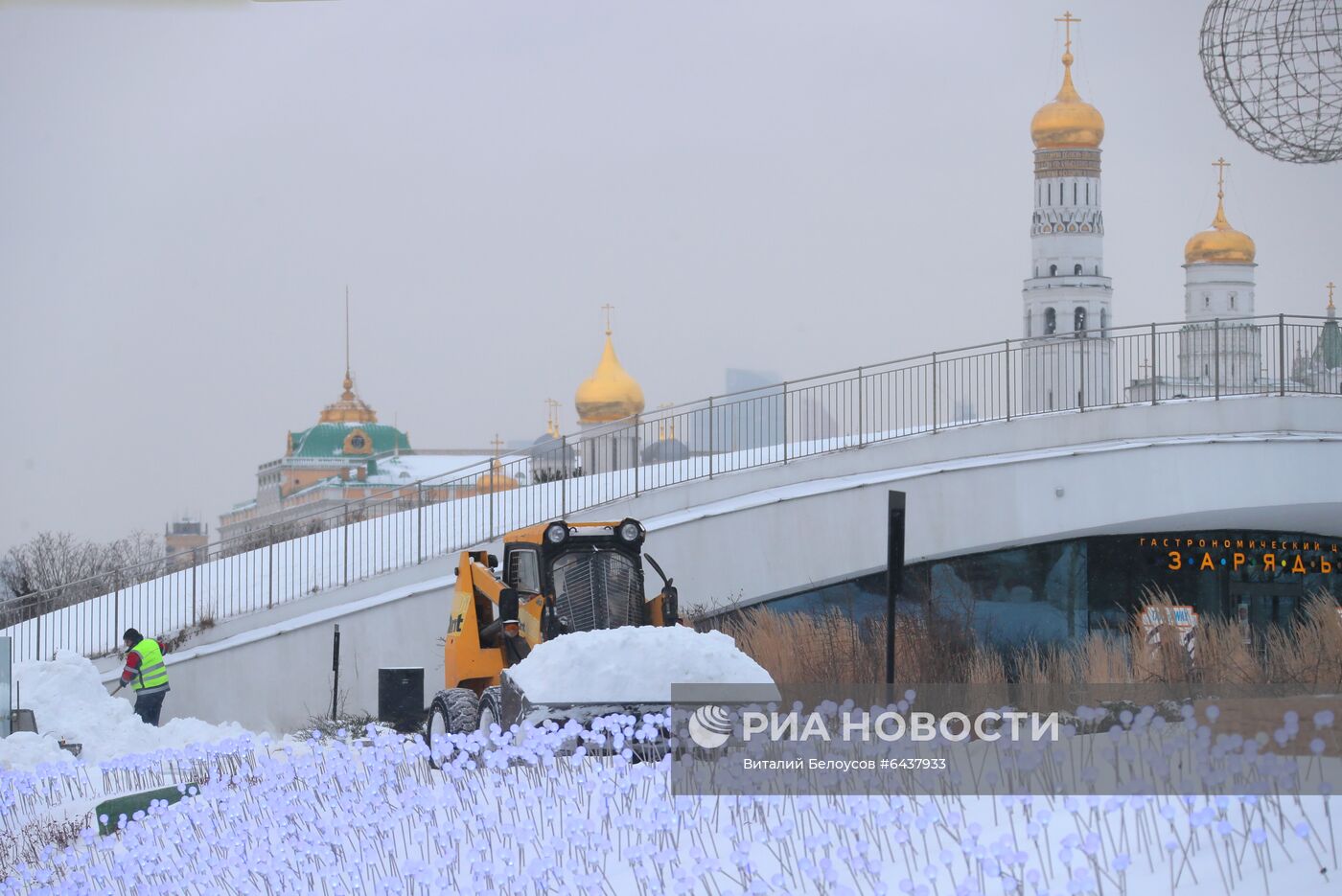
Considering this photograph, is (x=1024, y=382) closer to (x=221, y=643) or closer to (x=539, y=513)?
(x=539, y=513)

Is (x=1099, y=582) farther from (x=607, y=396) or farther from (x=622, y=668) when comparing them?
(x=607, y=396)

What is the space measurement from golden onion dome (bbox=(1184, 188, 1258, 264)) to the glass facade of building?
84464mm

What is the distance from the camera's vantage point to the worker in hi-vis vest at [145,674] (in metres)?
22.0

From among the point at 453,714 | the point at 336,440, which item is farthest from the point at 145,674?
the point at 336,440

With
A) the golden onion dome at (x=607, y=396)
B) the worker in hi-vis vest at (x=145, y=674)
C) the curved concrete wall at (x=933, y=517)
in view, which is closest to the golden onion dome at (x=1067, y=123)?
the golden onion dome at (x=607, y=396)

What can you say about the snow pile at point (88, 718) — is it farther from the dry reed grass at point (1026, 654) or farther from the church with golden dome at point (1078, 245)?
the church with golden dome at point (1078, 245)

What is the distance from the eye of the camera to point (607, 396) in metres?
93.3

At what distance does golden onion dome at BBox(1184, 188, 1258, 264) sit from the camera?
10738 centimetres

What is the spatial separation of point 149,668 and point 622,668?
10872mm

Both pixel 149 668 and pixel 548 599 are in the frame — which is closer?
pixel 548 599

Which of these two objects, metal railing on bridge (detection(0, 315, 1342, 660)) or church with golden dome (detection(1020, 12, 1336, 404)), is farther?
church with golden dome (detection(1020, 12, 1336, 404))

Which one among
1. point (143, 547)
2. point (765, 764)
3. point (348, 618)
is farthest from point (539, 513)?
point (143, 547)

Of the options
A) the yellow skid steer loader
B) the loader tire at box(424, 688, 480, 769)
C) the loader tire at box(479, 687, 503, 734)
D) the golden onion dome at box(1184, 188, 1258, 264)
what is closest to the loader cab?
the yellow skid steer loader

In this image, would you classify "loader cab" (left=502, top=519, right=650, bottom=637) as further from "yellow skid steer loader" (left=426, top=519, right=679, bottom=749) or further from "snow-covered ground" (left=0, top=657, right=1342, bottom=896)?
"snow-covered ground" (left=0, top=657, right=1342, bottom=896)
